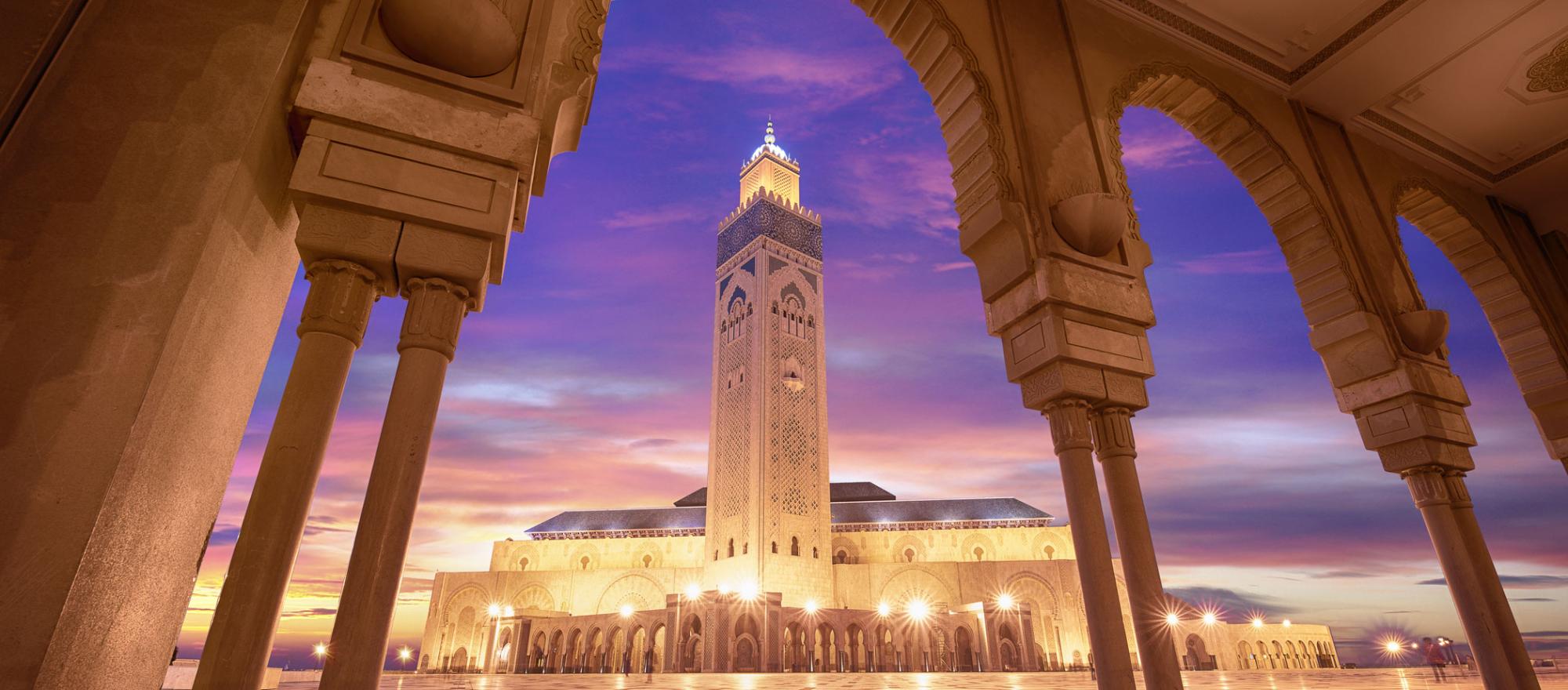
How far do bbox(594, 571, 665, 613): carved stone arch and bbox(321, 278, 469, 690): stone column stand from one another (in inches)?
1155

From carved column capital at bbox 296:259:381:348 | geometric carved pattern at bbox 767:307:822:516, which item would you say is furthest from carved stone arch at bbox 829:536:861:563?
carved column capital at bbox 296:259:381:348

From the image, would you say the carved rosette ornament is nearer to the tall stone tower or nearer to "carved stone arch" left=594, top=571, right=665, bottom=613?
the tall stone tower

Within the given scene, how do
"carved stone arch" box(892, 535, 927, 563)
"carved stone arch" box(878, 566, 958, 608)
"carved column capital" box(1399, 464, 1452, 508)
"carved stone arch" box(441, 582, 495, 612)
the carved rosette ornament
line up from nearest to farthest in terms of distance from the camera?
"carved column capital" box(1399, 464, 1452, 508) < the carved rosette ornament < "carved stone arch" box(878, 566, 958, 608) < "carved stone arch" box(441, 582, 495, 612) < "carved stone arch" box(892, 535, 927, 563)

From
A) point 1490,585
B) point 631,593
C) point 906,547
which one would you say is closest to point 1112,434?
point 1490,585

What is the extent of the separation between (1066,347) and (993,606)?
52.0 ft

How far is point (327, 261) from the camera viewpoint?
89.0 inches

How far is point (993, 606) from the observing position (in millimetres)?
17672

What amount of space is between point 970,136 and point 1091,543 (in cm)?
260

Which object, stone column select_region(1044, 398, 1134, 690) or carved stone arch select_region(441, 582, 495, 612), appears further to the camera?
carved stone arch select_region(441, 582, 495, 612)

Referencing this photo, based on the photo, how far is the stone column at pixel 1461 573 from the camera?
15.4 feet

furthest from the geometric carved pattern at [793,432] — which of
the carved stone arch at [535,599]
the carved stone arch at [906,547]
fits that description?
the carved stone arch at [535,599]

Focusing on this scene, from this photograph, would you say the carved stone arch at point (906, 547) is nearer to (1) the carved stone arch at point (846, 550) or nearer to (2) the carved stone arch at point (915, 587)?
(1) the carved stone arch at point (846, 550)

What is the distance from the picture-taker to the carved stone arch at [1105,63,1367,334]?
567 centimetres

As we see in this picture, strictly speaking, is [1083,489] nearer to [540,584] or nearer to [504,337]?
[504,337]
